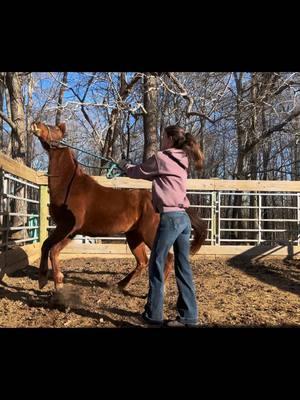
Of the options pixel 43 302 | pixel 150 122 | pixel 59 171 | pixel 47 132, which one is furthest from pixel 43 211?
pixel 150 122

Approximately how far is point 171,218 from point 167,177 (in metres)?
0.38

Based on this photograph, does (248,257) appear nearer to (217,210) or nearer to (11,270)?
(217,210)

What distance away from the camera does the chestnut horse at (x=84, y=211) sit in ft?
19.9

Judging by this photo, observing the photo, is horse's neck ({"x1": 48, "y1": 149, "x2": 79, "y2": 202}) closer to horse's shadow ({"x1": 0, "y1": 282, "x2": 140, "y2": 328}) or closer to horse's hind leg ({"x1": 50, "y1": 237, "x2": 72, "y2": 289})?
horse's hind leg ({"x1": 50, "y1": 237, "x2": 72, "y2": 289})

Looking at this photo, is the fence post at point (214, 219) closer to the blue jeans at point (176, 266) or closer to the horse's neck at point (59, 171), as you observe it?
the horse's neck at point (59, 171)

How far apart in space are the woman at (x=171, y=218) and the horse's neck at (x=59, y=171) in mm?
2092

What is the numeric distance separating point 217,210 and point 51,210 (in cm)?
601

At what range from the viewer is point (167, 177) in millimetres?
4363

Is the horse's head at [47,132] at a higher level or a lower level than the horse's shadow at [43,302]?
higher

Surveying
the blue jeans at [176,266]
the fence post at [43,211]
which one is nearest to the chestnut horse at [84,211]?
the blue jeans at [176,266]

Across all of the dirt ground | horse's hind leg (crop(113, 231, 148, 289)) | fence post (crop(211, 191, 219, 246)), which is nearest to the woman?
the dirt ground
